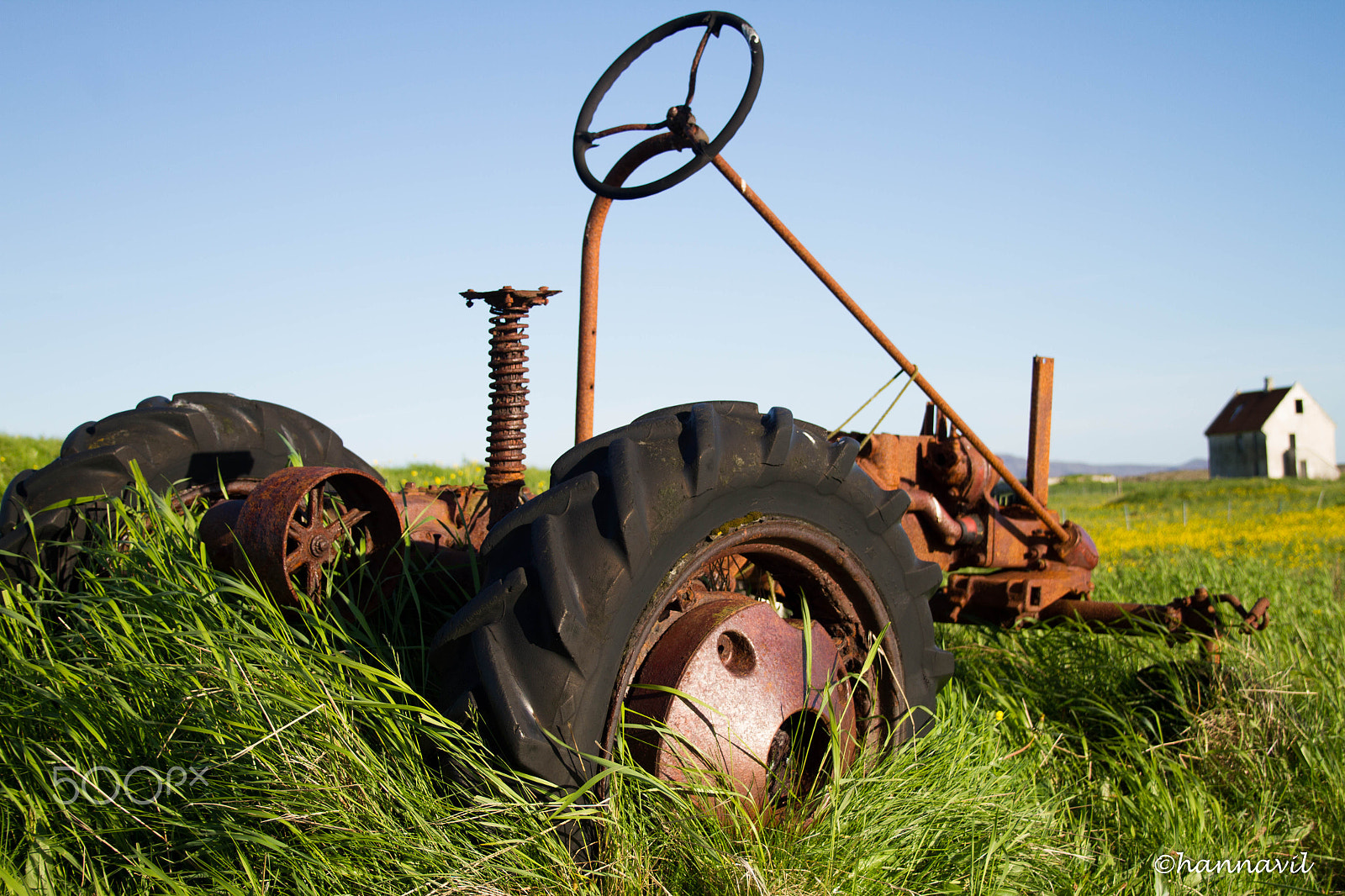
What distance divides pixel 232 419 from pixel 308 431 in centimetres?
26

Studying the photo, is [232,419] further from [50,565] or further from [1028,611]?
[1028,611]

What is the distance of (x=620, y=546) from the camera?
165 cm

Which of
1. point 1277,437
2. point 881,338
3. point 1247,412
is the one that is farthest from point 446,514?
point 1247,412

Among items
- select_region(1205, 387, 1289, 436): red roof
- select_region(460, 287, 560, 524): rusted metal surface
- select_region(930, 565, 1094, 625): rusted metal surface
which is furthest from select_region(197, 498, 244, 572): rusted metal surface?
select_region(1205, 387, 1289, 436): red roof

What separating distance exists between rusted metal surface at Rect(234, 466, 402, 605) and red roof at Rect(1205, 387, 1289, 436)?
67.7 metres

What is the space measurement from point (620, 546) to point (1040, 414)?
3.43 m

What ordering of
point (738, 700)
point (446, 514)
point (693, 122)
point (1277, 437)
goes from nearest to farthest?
point (738, 700) → point (693, 122) → point (446, 514) → point (1277, 437)

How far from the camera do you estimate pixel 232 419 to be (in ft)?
9.52

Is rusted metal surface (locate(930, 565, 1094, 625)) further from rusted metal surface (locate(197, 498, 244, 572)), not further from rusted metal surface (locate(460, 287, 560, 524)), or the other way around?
rusted metal surface (locate(197, 498, 244, 572))

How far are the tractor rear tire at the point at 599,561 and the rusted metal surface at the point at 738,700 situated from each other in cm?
10

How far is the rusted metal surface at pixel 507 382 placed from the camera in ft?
9.42

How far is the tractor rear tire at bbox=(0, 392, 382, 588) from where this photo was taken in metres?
2.50

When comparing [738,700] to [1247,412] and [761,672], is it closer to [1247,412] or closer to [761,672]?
[761,672]

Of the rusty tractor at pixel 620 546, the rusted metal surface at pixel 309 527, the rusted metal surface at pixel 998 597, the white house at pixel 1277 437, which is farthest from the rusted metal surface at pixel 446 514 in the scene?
the white house at pixel 1277 437
